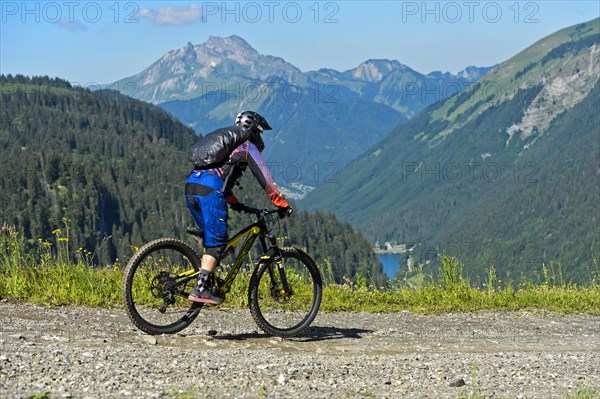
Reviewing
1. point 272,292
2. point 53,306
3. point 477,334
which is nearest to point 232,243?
point 272,292

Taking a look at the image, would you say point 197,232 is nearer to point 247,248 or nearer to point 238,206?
point 238,206

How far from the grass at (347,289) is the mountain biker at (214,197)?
244 cm

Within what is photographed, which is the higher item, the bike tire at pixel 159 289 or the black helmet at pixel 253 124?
the black helmet at pixel 253 124

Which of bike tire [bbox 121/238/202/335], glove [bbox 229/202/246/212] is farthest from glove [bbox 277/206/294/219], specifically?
bike tire [bbox 121/238/202/335]

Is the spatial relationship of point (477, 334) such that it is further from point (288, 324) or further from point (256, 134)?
point (256, 134)

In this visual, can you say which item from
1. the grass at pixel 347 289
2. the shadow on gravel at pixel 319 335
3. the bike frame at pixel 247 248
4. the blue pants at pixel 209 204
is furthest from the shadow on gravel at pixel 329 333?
the blue pants at pixel 209 204

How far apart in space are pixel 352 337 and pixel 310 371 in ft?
9.12

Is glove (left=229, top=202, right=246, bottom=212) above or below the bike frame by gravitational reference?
above

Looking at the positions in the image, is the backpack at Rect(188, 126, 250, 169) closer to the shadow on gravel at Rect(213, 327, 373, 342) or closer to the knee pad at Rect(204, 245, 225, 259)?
the knee pad at Rect(204, 245, 225, 259)

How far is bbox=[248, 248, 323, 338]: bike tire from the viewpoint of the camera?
10359 millimetres

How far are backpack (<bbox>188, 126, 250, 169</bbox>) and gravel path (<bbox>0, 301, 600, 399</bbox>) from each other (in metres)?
2.32

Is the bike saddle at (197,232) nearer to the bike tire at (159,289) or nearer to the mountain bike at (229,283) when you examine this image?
the mountain bike at (229,283)

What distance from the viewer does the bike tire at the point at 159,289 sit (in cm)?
944

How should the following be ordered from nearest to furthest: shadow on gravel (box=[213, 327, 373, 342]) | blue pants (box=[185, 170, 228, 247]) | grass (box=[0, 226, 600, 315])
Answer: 1. blue pants (box=[185, 170, 228, 247])
2. shadow on gravel (box=[213, 327, 373, 342])
3. grass (box=[0, 226, 600, 315])
